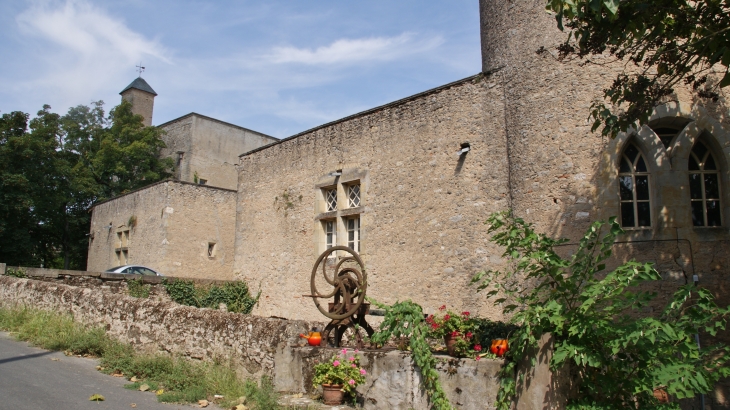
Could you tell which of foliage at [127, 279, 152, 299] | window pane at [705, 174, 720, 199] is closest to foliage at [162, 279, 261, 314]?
foliage at [127, 279, 152, 299]

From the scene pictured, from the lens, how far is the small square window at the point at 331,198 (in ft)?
45.0

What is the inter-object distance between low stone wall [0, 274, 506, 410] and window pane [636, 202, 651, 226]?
4056mm

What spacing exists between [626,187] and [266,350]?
232 inches

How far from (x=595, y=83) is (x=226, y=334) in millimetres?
6705

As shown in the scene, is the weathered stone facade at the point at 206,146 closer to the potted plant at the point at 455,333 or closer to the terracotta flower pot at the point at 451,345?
the potted plant at the point at 455,333

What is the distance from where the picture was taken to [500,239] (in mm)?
6246

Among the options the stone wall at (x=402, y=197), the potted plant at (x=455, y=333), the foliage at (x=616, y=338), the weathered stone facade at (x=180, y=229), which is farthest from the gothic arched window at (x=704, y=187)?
the weathered stone facade at (x=180, y=229)

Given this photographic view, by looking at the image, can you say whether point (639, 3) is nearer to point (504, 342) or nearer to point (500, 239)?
point (500, 239)

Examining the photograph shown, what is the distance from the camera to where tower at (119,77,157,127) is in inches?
1324

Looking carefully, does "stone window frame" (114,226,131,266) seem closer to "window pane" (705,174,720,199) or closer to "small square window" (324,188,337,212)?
"small square window" (324,188,337,212)

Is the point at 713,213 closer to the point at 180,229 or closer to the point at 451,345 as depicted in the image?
the point at 451,345

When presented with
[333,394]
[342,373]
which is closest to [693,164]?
[342,373]

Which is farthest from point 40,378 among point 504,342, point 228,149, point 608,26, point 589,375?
point 228,149

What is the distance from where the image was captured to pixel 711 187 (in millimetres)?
8602
